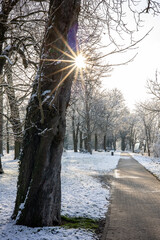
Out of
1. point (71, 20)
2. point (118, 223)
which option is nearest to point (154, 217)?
point (118, 223)

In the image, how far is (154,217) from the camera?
6223mm

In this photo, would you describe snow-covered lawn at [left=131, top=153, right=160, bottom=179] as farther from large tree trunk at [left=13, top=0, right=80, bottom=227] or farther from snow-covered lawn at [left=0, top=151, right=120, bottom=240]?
large tree trunk at [left=13, top=0, right=80, bottom=227]

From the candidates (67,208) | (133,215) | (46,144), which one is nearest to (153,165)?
(133,215)

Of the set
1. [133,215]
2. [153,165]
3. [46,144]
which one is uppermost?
[46,144]

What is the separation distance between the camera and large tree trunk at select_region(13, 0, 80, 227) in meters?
4.87

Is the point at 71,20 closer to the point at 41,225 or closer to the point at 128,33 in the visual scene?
the point at 128,33

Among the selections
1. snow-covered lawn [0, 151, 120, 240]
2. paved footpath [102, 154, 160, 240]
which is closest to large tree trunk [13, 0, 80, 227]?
snow-covered lawn [0, 151, 120, 240]

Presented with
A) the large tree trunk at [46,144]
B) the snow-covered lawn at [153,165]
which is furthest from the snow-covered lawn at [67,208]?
the snow-covered lawn at [153,165]

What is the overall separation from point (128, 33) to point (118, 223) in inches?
194

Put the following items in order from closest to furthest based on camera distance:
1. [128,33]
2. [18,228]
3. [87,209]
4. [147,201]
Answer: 1. [18,228]
2. [128,33]
3. [87,209]
4. [147,201]

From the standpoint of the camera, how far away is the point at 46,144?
4.92m

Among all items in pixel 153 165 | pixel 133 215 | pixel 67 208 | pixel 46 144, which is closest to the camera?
pixel 46 144

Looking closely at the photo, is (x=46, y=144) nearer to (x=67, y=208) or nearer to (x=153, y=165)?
(x=67, y=208)

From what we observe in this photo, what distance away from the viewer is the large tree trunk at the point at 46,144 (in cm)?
487
